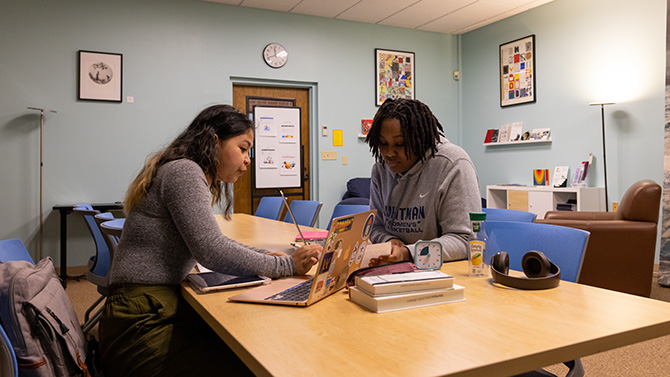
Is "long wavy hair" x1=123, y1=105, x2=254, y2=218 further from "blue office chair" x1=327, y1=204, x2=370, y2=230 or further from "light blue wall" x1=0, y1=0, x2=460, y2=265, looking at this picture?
"light blue wall" x1=0, y1=0, x2=460, y2=265

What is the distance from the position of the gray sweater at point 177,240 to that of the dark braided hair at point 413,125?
68 centimetres

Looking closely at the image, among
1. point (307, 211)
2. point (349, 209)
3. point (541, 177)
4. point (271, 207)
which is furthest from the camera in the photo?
point (541, 177)

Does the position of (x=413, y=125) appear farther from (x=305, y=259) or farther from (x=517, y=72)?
(x=517, y=72)

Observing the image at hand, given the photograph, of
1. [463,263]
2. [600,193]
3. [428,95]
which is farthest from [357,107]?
[463,263]

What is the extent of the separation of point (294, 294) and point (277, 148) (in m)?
4.83

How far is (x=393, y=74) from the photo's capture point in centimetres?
654

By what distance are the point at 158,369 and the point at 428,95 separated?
609 cm

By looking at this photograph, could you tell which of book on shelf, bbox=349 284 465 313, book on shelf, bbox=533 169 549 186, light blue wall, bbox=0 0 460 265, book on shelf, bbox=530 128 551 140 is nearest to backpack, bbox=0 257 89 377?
book on shelf, bbox=349 284 465 313

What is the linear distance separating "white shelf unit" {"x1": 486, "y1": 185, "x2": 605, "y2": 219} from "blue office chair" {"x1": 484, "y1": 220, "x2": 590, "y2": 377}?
3.62 metres

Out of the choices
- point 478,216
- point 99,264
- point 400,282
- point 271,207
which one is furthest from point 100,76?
point 400,282

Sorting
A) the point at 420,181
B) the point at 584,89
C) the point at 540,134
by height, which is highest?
the point at 584,89

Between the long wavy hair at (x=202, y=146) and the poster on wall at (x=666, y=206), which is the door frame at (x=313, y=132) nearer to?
the poster on wall at (x=666, y=206)

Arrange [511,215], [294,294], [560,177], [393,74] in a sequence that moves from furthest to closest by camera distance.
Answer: [393,74]
[560,177]
[511,215]
[294,294]

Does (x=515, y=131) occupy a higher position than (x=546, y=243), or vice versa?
(x=515, y=131)
